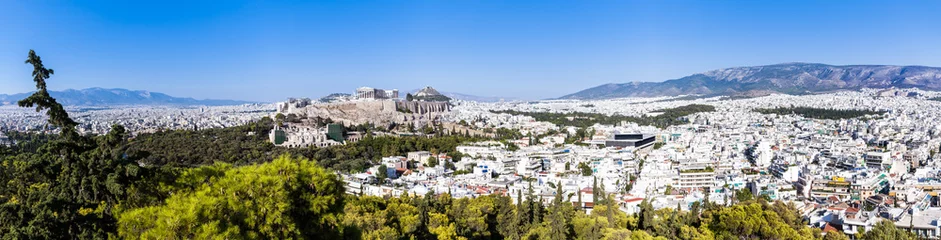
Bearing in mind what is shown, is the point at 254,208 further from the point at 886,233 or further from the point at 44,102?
the point at 886,233

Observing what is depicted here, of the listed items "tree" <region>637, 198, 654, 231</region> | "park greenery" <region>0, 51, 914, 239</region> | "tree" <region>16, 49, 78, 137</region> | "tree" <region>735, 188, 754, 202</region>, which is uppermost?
"tree" <region>16, 49, 78, 137</region>

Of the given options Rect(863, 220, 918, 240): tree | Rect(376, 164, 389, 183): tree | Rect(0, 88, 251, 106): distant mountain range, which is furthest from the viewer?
Rect(0, 88, 251, 106): distant mountain range

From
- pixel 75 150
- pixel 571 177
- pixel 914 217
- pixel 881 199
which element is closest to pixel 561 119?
pixel 571 177

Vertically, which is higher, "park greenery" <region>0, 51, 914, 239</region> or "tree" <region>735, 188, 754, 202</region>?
"park greenery" <region>0, 51, 914, 239</region>

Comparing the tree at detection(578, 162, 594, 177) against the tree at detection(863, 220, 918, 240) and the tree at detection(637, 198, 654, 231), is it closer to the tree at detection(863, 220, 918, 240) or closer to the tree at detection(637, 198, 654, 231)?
the tree at detection(637, 198, 654, 231)

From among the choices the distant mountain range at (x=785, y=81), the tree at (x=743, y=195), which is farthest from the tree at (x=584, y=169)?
the distant mountain range at (x=785, y=81)

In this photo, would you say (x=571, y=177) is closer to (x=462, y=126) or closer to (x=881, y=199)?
(x=881, y=199)

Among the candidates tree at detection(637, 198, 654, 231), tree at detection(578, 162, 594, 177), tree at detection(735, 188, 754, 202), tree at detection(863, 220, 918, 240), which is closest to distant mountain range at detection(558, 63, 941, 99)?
tree at detection(578, 162, 594, 177)
